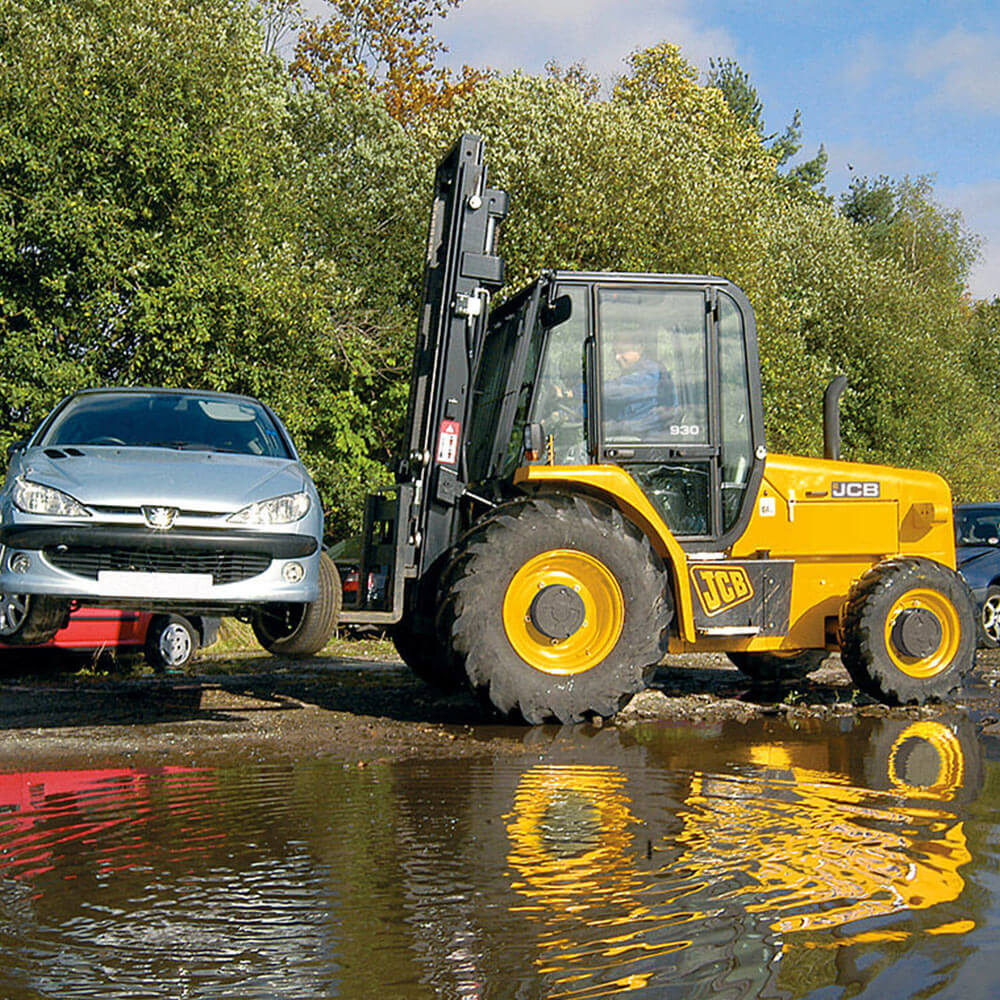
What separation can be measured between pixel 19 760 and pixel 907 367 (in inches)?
1407

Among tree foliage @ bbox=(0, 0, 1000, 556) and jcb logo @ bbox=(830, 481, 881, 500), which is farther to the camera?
tree foliage @ bbox=(0, 0, 1000, 556)

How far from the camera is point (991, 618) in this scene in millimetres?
16266

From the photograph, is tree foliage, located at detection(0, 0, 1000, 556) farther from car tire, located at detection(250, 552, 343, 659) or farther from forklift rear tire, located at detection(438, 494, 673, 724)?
forklift rear tire, located at detection(438, 494, 673, 724)

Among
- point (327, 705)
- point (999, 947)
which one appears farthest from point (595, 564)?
point (999, 947)

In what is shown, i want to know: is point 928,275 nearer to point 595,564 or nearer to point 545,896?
point 595,564

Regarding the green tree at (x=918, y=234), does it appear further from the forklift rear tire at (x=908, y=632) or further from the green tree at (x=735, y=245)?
the forklift rear tire at (x=908, y=632)

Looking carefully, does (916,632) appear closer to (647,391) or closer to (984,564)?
(647,391)

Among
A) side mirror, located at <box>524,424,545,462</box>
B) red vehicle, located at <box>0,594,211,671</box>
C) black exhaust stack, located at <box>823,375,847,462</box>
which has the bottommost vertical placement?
red vehicle, located at <box>0,594,211,671</box>

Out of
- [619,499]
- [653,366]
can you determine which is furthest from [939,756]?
[653,366]

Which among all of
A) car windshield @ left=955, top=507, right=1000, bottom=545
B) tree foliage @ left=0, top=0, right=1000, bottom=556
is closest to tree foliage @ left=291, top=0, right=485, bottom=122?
tree foliage @ left=0, top=0, right=1000, bottom=556

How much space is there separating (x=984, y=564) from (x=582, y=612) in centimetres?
943

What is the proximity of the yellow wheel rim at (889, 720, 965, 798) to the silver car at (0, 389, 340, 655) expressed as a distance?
11.8 ft

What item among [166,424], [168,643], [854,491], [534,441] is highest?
[166,424]

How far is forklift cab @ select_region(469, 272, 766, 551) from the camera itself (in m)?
9.23
